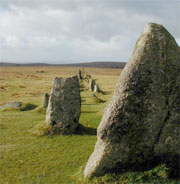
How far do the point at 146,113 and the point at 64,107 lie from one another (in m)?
6.03

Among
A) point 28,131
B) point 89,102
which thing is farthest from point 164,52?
point 89,102

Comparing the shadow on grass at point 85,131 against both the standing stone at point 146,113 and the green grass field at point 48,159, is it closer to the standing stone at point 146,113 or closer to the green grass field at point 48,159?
the green grass field at point 48,159

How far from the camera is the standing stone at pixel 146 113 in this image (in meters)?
6.83

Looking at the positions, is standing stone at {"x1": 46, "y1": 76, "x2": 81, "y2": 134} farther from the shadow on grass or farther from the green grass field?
the green grass field

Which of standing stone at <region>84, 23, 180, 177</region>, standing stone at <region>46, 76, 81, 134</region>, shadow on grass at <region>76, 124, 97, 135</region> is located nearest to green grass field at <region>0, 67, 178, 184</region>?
shadow on grass at <region>76, 124, 97, 135</region>

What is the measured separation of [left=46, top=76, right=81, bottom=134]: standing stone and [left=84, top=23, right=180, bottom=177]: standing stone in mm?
5221

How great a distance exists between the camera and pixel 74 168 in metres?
8.45

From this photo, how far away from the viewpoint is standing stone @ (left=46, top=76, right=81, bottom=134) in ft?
39.3

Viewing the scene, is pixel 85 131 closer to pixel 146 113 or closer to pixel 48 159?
pixel 48 159

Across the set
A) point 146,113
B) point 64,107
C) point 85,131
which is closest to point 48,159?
point 64,107

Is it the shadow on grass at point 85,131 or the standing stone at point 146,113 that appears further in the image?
the shadow on grass at point 85,131

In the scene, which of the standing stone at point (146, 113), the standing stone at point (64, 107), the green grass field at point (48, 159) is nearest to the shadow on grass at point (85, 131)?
the green grass field at point (48, 159)

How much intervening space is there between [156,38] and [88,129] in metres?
7.63

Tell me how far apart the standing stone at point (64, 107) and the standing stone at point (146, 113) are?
5.22m
